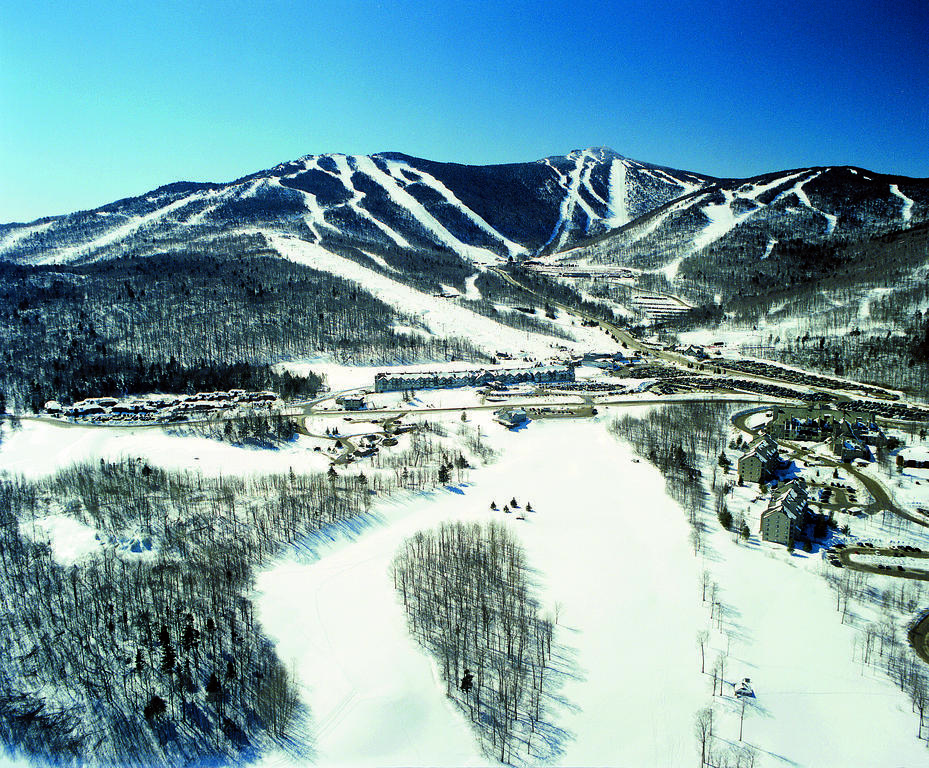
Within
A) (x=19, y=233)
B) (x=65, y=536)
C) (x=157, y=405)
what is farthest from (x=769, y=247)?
(x=19, y=233)

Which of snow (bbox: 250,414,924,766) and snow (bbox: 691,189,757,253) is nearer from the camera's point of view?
snow (bbox: 250,414,924,766)

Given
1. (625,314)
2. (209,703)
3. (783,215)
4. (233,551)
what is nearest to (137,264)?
(625,314)

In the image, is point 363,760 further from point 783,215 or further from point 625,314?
point 783,215

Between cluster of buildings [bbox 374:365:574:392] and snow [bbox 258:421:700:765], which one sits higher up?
cluster of buildings [bbox 374:365:574:392]

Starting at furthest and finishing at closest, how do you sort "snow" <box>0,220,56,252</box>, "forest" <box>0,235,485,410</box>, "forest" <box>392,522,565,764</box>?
1. "snow" <box>0,220,56,252</box>
2. "forest" <box>0,235,485,410</box>
3. "forest" <box>392,522,565,764</box>

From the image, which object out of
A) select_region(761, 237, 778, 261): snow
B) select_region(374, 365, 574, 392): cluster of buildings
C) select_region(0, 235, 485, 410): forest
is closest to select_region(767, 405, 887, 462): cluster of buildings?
select_region(374, 365, 574, 392): cluster of buildings

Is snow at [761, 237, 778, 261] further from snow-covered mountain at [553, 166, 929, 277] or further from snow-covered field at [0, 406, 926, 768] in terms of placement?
snow-covered field at [0, 406, 926, 768]

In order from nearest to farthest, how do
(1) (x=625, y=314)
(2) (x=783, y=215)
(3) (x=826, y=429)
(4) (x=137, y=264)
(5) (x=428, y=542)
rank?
(5) (x=428, y=542), (3) (x=826, y=429), (4) (x=137, y=264), (1) (x=625, y=314), (2) (x=783, y=215)
